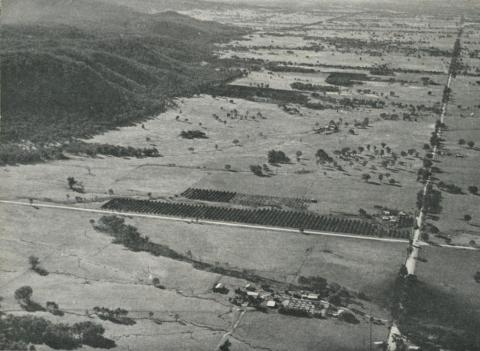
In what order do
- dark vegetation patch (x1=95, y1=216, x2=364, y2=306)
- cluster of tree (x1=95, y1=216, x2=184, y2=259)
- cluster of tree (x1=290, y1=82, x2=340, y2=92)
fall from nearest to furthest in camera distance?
dark vegetation patch (x1=95, y1=216, x2=364, y2=306) < cluster of tree (x1=95, y1=216, x2=184, y2=259) < cluster of tree (x1=290, y1=82, x2=340, y2=92)

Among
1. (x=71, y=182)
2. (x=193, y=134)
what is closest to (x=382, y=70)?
(x=193, y=134)

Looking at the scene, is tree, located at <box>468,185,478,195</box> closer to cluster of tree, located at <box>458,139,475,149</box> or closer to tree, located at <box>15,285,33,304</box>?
cluster of tree, located at <box>458,139,475,149</box>

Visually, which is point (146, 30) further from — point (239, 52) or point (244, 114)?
point (244, 114)

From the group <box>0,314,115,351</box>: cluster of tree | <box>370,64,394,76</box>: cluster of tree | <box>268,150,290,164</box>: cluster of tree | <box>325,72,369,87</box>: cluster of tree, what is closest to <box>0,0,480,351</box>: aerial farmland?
<box>0,314,115,351</box>: cluster of tree

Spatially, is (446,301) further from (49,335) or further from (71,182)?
(71,182)

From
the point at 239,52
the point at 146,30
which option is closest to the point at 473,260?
the point at 239,52

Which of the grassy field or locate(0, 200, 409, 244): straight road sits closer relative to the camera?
the grassy field

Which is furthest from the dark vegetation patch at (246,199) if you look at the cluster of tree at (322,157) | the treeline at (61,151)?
the treeline at (61,151)
